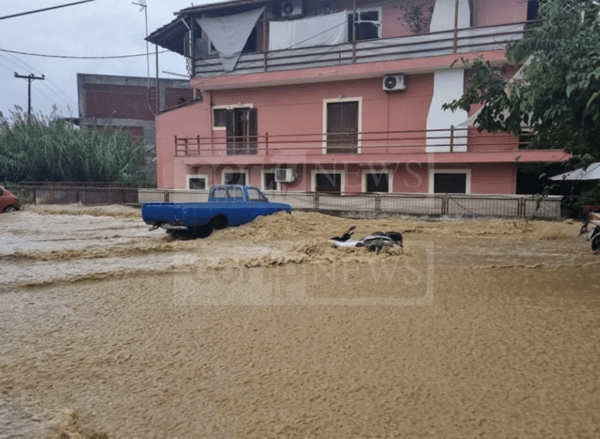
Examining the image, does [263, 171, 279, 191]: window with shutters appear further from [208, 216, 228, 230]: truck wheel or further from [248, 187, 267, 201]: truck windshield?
[208, 216, 228, 230]: truck wheel

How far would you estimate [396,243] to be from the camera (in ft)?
32.3

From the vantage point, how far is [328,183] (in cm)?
2030

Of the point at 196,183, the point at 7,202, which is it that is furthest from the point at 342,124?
the point at 7,202

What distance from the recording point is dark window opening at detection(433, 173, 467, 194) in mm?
18250

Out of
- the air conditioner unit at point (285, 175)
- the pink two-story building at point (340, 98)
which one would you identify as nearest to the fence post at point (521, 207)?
the pink two-story building at point (340, 98)

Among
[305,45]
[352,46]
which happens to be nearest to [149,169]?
[305,45]

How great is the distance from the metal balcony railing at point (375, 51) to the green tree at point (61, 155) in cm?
727

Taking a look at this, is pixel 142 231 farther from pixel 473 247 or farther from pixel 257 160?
pixel 473 247

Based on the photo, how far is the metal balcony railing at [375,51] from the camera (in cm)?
1712

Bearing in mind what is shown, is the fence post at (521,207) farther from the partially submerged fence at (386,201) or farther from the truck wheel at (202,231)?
the truck wheel at (202,231)

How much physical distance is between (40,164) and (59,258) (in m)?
18.4

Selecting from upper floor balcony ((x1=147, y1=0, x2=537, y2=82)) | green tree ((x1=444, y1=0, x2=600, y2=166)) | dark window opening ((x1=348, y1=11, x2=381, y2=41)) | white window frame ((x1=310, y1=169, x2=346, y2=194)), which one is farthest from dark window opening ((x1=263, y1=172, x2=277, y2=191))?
green tree ((x1=444, y1=0, x2=600, y2=166))

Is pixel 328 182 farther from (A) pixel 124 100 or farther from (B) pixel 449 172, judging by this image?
(A) pixel 124 100

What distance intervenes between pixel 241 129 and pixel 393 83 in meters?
7.46
